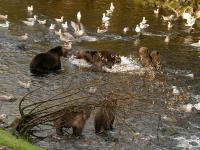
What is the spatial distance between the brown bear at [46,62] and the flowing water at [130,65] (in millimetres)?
383

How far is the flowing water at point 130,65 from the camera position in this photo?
18.2m

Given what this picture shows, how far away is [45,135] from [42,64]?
8.04 meters

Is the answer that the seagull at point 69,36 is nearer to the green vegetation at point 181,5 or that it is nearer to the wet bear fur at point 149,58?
the wet bear fur at point 149,58

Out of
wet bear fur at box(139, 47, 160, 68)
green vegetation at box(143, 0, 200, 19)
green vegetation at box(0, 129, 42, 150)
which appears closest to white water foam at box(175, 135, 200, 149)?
green vegetation at box(0, 129, 42, 150)

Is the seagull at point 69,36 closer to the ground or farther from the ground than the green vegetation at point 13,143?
closer to the ground


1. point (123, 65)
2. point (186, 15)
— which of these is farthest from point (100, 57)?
point (186, 15)

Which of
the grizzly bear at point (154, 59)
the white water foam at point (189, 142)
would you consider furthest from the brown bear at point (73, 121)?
the grizzly bear at point (154, 59)

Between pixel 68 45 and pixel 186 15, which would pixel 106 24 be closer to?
pixel 68 45

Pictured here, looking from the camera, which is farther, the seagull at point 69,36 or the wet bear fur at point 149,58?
the seagull at point 69,36

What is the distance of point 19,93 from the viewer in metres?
21.7

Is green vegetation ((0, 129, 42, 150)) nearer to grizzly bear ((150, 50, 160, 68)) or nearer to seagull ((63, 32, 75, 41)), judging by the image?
grizzly bear ((150, 50, 160, 68))

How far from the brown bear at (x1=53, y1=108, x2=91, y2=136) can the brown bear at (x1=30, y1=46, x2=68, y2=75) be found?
7.54m

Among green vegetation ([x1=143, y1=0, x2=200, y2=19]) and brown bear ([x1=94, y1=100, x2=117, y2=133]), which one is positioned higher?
green vegetation ([x1=143, y1=0, x2=200, y2=19])

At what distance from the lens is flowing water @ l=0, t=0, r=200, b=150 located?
718 inches
